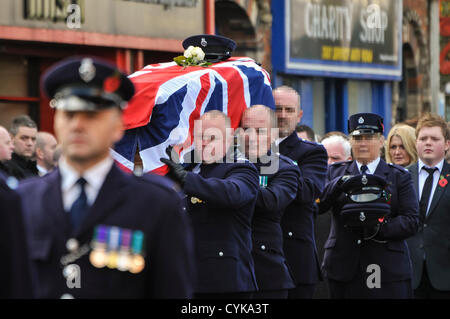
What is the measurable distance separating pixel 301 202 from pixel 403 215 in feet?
2.38

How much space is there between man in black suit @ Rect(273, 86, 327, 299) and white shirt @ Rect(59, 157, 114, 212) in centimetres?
339

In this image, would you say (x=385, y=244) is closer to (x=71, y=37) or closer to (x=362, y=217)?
(x=362, y=217)

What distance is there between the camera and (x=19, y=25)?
10977mm

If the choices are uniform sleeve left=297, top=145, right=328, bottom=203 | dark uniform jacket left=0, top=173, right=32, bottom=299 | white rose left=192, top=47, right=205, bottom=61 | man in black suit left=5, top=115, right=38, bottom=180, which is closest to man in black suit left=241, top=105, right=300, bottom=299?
uniform sleeve left=297, top=145, right=328, bottom=203

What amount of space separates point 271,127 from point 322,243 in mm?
2415

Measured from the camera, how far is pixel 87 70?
121 inches

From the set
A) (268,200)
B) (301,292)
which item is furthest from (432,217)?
(268,200)

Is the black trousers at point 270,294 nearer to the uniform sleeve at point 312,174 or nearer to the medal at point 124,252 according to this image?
the uniform sleeve at point 312,174

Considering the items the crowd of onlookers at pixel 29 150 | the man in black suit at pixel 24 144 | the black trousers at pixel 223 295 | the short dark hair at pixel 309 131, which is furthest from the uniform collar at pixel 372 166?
the man in black suit at pixel 24 144

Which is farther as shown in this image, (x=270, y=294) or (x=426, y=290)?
(x=426, y=290)

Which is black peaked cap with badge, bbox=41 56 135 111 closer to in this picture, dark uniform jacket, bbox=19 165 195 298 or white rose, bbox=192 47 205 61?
dark uniform jacket, bbox=19 165 195 298

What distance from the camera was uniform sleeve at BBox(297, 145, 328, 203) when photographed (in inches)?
251

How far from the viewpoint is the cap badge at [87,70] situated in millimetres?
3076
